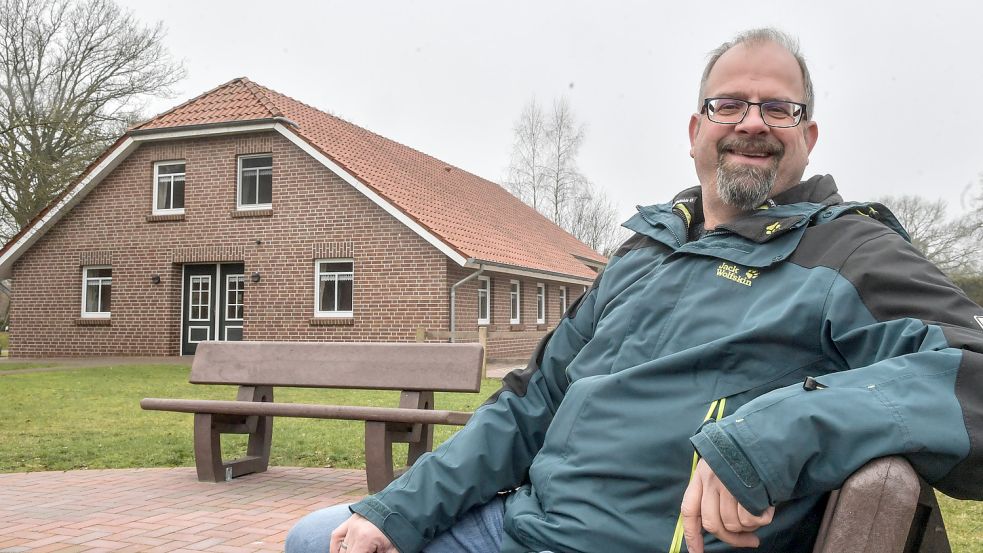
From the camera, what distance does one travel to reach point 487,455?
1926mm

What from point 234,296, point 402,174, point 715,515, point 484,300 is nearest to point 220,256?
point 234,296

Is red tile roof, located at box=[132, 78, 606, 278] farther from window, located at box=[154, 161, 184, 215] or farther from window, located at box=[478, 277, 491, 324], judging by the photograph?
window, located at box=[154, 161, 184, 215]

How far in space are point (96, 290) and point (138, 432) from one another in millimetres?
15275

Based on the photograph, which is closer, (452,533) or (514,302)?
(452,533)

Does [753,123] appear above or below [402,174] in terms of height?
below

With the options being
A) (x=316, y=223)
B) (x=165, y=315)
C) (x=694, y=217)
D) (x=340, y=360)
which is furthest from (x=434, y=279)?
(x=694, y=217)

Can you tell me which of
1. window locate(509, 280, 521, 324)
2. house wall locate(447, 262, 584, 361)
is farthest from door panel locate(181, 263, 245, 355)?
window locate(509, 280, 521, 324)

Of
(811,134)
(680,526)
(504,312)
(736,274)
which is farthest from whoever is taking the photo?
(504,312)

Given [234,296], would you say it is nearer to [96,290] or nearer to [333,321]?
[333,321]

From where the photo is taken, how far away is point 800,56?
6.63ft

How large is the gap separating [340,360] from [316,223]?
48.3ft

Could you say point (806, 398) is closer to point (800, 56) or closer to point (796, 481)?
point (796, 481)

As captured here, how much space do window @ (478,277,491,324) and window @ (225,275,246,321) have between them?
5.79m

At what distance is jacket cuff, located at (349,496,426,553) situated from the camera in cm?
181
